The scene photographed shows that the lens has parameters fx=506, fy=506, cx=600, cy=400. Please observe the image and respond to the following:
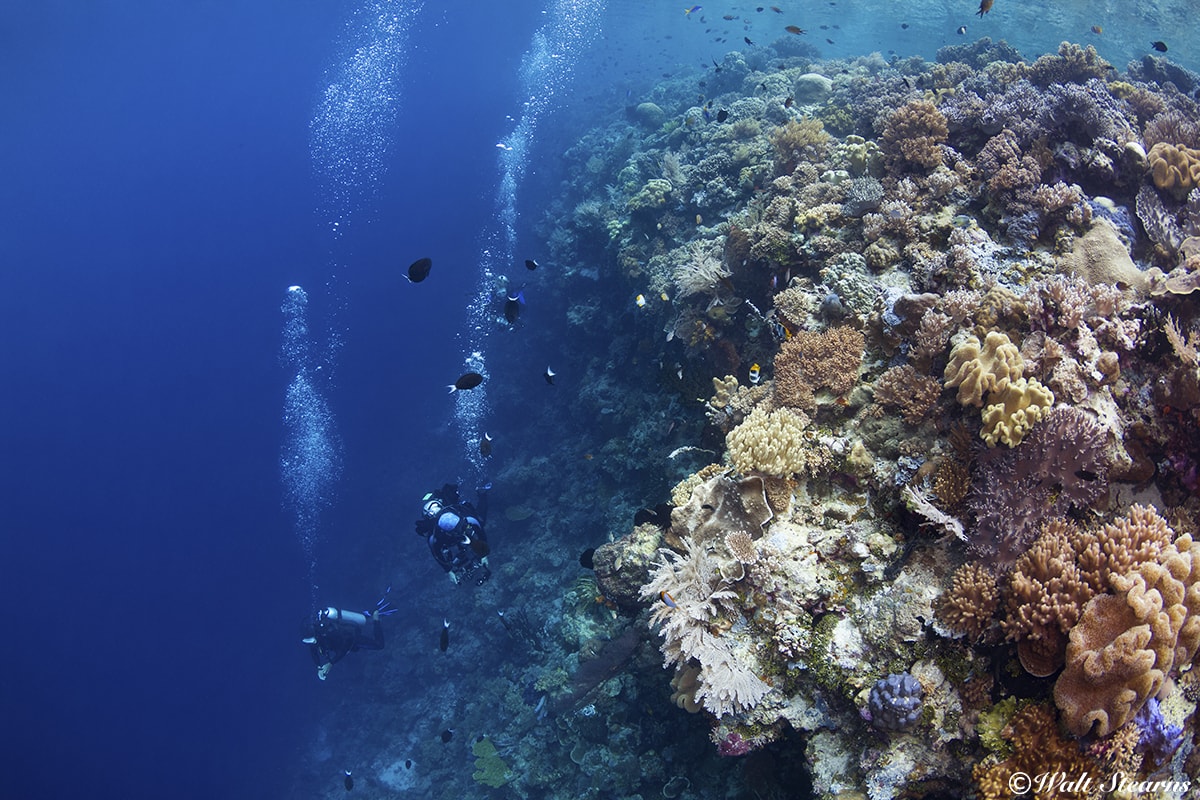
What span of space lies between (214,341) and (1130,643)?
92.5 m

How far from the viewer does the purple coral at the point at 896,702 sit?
11.3 feet

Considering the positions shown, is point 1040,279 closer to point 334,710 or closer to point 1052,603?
point 1052,603

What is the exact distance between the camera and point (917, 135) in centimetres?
702

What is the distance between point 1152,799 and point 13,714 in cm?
5350

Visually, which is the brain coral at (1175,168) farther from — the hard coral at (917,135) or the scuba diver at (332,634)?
Answer: the scuba diver at (332,634)

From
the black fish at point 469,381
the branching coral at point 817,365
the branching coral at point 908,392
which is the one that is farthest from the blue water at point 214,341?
the branching coral at point 908,392

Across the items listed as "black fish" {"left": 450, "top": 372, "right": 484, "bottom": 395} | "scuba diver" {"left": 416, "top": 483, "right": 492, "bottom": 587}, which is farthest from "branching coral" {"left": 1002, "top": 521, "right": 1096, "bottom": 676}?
"scuba diver" {"left": 416, "top": 483, "right": 492, "bottom": 587}

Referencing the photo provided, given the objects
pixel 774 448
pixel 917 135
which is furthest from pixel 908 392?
pixel 917 135

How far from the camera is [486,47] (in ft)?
428

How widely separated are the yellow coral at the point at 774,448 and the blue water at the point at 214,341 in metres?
18.6

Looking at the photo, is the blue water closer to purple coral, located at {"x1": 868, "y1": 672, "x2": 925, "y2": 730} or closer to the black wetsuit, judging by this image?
the black wetsuit

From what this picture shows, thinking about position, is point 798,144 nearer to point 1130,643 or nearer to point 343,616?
point 1130,643

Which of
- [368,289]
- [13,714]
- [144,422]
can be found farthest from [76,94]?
[13,714]

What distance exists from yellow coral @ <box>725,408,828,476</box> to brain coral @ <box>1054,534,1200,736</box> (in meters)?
2.05
